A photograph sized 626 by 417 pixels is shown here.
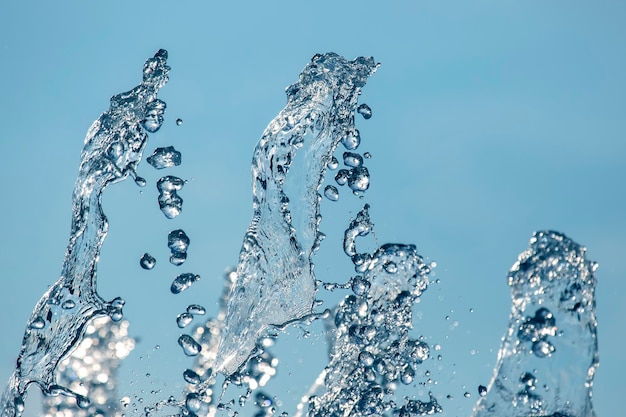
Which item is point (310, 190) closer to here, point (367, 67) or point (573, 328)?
point (367, 67)

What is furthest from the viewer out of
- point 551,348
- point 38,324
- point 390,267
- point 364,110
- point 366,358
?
point 366,358

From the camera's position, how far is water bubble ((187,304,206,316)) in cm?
564

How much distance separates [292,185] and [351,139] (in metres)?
0.57

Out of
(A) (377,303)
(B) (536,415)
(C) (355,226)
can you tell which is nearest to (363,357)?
(A) (377,303)

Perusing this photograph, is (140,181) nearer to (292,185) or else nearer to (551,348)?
(292,185)

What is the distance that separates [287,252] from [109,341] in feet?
7.48

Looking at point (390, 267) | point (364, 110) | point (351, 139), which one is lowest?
point (390, 267)

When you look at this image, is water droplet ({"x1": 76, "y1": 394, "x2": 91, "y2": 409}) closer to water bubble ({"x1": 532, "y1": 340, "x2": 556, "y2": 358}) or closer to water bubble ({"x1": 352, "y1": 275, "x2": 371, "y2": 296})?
water bubble ({"x1": 352, "y1": 275, "x2": 371, "y2": 296})

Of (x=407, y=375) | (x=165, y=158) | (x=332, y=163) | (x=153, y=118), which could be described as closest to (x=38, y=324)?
(x=165, y=158)

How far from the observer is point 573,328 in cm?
466

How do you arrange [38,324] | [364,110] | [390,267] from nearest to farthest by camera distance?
[38,324]
[364,110]
[390,267]

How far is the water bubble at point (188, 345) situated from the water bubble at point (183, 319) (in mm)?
89

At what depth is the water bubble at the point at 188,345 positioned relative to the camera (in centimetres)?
566

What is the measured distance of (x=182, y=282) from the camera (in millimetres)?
5574
